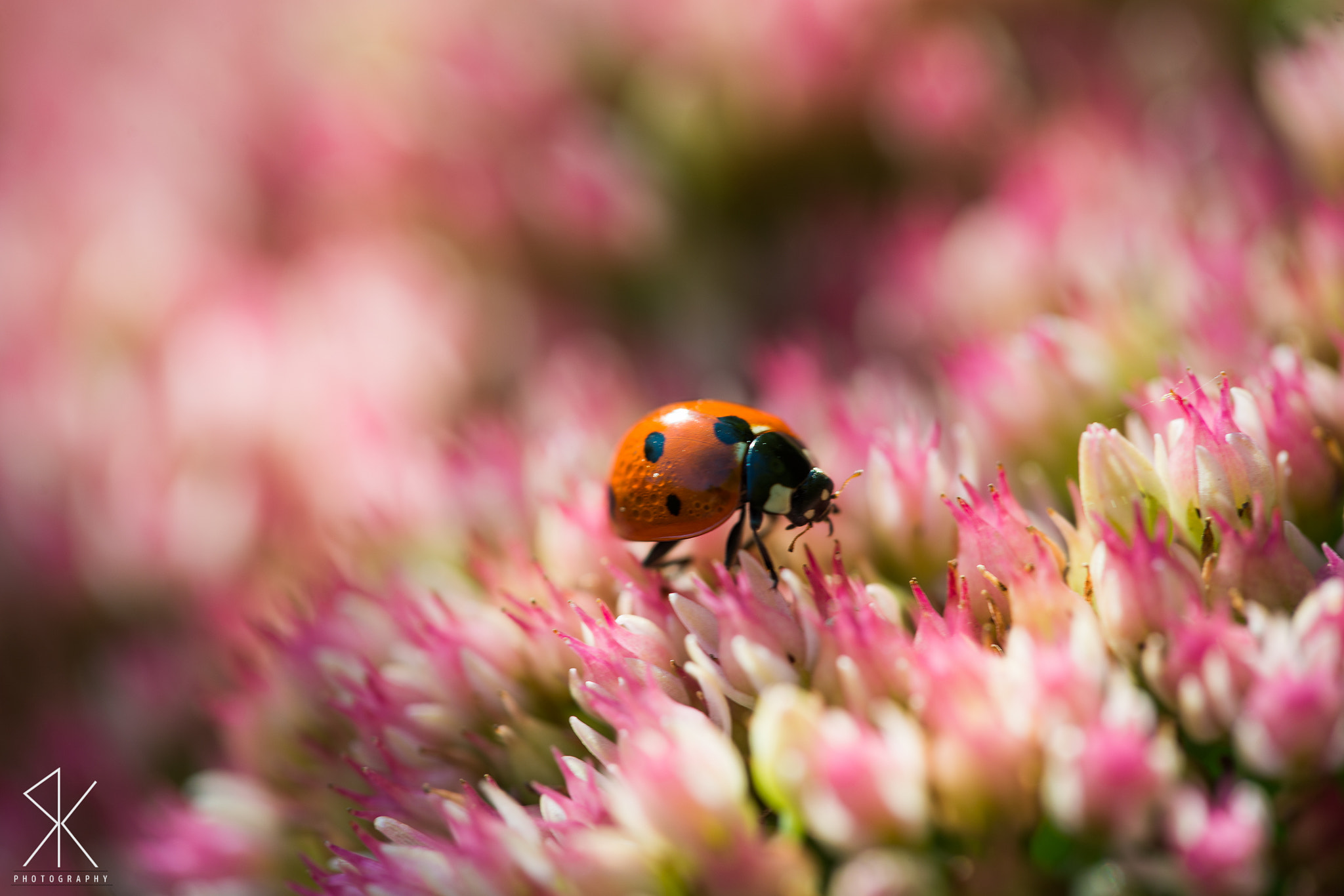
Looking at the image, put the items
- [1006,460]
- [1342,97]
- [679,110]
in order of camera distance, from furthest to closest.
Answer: [679,110] → [1342,97] → [1006,460]

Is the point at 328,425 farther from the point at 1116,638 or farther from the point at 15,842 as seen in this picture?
the point at 1116,638

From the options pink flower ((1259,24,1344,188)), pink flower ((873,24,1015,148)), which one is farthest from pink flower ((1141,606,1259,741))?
pink flower ((873,24,1015,148))

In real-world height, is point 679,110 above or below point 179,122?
below

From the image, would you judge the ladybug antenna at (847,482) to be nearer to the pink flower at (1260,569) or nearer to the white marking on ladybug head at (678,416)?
the white marking on ladybug head at (678,416)

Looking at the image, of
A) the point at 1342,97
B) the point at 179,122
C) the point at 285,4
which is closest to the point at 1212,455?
the point at 1342,97

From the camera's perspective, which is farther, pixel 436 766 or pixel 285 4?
pixel 285 4

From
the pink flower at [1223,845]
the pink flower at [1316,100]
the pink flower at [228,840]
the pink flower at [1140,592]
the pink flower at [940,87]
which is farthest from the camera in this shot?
the pink flower at [940,87]

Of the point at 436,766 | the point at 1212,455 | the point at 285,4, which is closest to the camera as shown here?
the point at 1212,455

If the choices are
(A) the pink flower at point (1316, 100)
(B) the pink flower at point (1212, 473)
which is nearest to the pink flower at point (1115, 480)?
(B) the pink flower at point (1212, 473)
